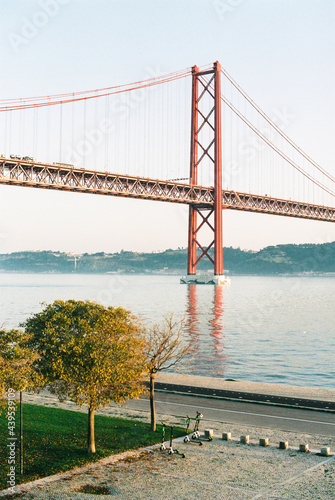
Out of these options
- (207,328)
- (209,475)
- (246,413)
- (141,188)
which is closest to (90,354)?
(209,475)

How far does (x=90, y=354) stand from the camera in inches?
558

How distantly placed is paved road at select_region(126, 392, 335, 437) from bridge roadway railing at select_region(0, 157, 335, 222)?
48868mm

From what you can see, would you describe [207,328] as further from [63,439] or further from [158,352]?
[63,439]

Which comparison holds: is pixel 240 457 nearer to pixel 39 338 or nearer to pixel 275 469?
pixel 275 469

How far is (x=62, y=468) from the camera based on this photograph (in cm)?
1338

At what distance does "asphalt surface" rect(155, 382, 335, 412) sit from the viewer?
19.5 meters

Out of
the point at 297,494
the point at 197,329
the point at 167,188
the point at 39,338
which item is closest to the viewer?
the point at 297,494

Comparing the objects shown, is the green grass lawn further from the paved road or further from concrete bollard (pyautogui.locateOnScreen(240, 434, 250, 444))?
the paved road

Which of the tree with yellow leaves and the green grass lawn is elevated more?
the tree with yellow leaves

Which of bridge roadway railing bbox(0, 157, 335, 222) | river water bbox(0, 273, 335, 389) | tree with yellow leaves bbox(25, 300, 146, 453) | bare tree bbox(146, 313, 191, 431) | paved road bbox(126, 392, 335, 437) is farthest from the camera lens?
bridge roadway railing bbox(0, 157, 335, 222)

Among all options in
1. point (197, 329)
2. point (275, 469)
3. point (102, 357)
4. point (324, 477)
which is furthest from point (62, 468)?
point (197, 329)

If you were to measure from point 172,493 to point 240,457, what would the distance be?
8.84 ft

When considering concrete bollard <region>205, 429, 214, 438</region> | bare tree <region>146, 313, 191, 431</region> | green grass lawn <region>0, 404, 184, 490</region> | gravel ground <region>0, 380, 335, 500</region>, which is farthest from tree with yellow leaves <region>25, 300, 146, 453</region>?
concrete bollard <region>205, 429, 214, 438</region>

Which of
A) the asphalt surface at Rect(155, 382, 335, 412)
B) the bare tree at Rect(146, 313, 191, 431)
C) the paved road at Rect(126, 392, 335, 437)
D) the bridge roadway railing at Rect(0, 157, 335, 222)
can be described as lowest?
the paved road at Rect(126, 392, 335, 437)
